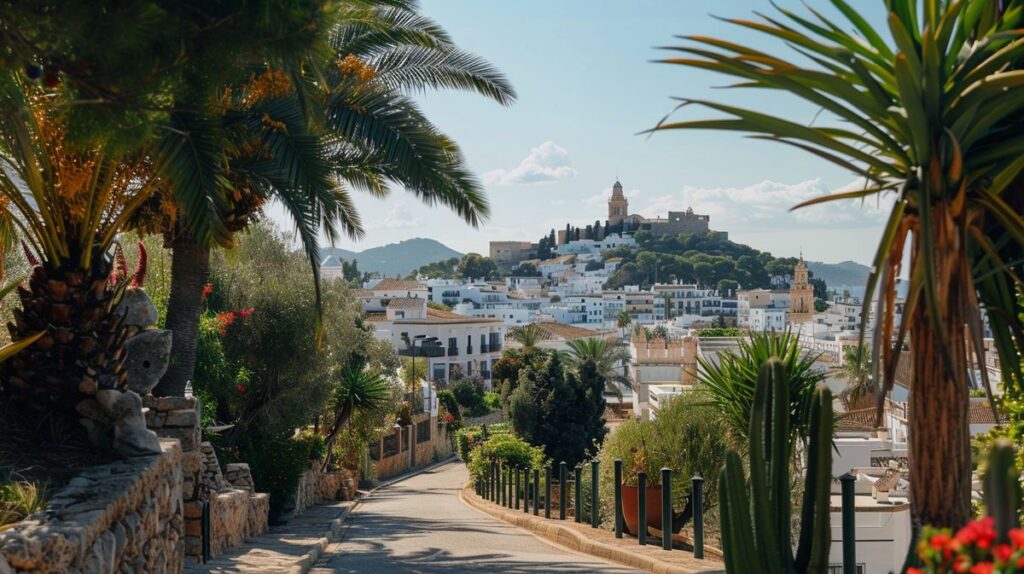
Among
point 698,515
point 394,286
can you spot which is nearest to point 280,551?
point 698,515

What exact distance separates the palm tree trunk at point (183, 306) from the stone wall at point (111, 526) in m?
4.36

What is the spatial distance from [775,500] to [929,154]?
203 cm

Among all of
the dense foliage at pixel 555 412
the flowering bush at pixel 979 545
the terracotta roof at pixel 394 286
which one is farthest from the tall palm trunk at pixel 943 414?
the terracotta roof at pixel 394 286

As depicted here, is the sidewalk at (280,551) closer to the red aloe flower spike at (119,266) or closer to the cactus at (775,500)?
the red aloe flower spike at (119,266)

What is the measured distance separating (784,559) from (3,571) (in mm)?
3947

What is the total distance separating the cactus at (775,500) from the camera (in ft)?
18.4

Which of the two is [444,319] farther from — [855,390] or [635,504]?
[635,504]

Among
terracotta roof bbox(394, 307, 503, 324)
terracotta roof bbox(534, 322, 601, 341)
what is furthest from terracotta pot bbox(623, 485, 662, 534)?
terracotta roof bbox(534, 322, 601, 341)

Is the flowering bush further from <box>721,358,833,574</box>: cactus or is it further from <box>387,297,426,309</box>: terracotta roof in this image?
<box>387,297,426,309</box>: terracotta roof

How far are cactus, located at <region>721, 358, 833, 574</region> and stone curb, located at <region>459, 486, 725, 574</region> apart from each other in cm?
361

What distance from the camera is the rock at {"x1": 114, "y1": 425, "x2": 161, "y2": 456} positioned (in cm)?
870

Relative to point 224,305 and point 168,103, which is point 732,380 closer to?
point 168,103

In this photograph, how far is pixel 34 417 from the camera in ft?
28.6

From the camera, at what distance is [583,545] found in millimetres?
12758
